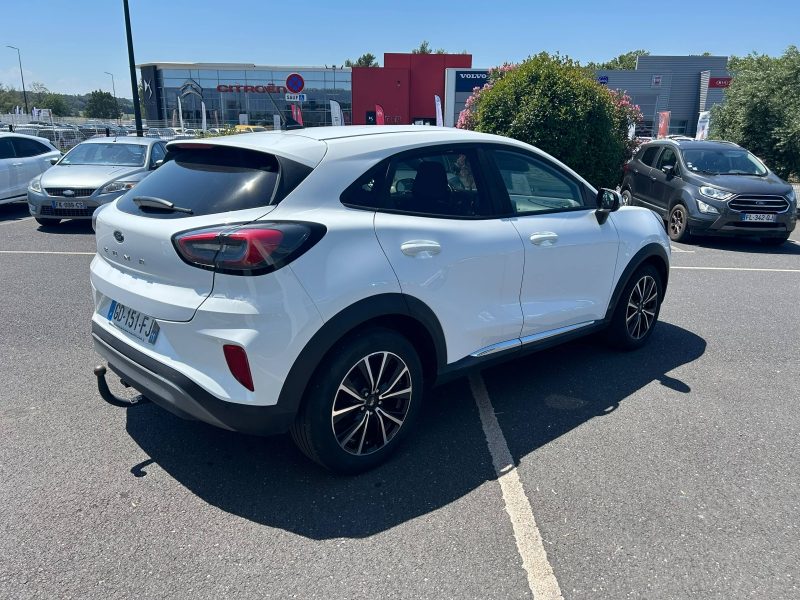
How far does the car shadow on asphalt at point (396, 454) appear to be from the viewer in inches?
117

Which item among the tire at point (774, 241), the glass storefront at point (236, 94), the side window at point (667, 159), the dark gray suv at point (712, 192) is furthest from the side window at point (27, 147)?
the glass storefront at point (236, 94)

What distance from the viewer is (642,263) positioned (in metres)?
4.94

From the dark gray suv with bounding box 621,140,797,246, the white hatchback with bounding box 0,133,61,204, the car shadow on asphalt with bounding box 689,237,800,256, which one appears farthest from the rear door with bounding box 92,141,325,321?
the white hatchback with bounding box 0,133,61,204

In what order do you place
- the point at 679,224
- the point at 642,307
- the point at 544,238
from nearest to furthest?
the point at 544,238
the point at 642,307
the point at 679,224

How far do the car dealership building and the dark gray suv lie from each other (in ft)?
94.3

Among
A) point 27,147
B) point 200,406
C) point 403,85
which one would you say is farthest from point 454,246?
point 403,85

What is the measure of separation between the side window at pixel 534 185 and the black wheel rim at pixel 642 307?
1.01 metres

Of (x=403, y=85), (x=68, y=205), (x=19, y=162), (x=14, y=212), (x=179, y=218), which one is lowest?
(x=14, y=212)

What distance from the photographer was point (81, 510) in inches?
114

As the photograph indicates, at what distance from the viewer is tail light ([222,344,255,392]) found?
107 inches

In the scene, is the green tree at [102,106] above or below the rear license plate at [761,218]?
above

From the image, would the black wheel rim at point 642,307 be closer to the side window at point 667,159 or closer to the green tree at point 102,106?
the side window at point 667,159

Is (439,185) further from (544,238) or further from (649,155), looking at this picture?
(649,155)

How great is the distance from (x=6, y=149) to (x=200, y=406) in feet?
41.1
